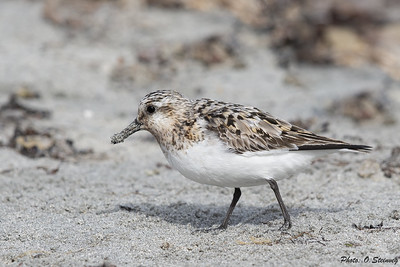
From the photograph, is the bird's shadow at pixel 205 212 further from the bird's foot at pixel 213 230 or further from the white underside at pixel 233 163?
the white underside at pixel 233 163

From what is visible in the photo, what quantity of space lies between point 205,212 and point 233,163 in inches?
43.0

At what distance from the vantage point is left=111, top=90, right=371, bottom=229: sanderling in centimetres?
531

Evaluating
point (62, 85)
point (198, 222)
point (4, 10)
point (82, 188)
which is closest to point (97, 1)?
point (4, 10)

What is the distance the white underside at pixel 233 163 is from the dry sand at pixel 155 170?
515 mm

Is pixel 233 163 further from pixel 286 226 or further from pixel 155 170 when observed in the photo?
pixel 155 170

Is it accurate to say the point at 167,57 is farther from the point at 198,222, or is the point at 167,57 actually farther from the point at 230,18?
the point at 198,222

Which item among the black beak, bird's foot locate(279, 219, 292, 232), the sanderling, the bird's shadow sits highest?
the sanderling

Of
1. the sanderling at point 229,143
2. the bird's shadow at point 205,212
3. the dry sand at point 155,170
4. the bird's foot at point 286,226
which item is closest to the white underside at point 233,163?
the sanderling at point 229,143

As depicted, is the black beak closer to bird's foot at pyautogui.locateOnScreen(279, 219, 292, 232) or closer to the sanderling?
the sanderling

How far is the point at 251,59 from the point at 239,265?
7045mm

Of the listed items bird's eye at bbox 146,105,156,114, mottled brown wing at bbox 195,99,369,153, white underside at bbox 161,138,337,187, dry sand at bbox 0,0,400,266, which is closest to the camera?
dry sand at bbox 0,0,400,266

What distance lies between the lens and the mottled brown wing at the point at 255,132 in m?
5.41

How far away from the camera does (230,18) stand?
40.9 ft

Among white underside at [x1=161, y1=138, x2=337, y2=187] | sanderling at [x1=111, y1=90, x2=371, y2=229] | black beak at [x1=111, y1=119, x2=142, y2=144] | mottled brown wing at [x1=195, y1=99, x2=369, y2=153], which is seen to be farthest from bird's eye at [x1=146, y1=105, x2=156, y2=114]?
white underside at [x1=161, y1=138, x2=337, y2=187]
